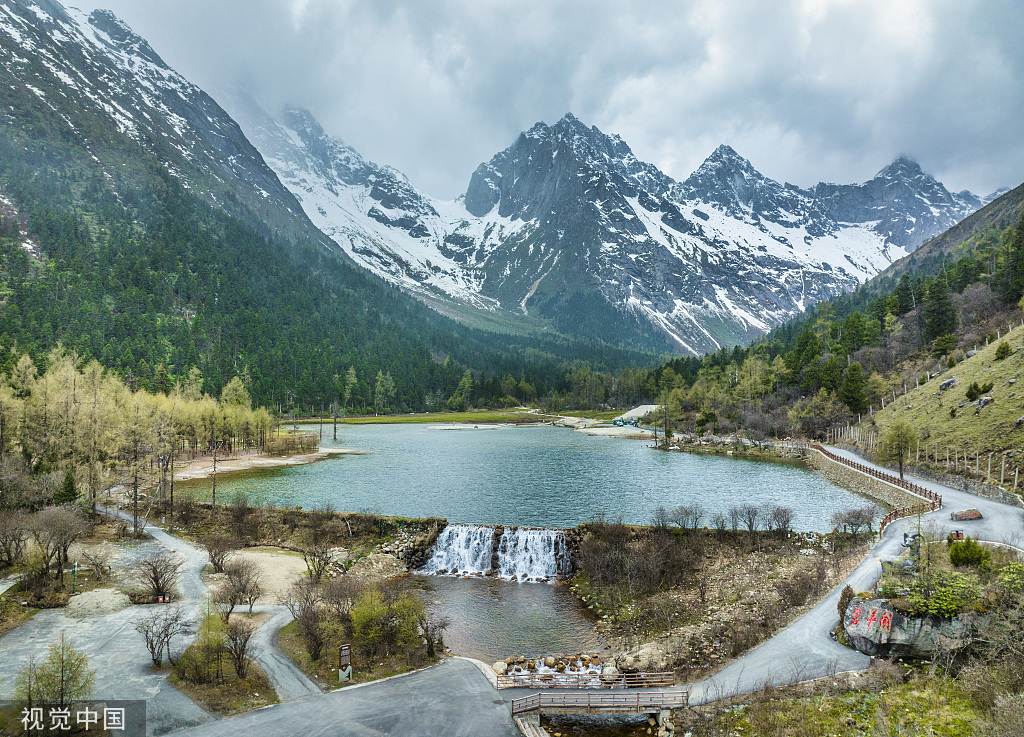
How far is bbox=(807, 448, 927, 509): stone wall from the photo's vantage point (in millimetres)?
52487

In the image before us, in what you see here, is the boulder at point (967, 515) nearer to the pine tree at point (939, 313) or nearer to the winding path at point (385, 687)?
the winding path at point (385, 687)

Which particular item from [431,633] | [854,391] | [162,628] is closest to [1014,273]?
[854,391]

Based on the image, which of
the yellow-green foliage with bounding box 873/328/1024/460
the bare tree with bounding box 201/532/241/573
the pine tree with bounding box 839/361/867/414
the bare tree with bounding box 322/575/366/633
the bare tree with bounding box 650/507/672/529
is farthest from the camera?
the pine tree with bounding box 839/361/867/414

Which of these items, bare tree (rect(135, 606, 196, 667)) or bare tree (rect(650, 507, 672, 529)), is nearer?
bare tree (rect(135, 606, 196, 667))

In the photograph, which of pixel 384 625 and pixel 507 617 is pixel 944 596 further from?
pixel 384 625

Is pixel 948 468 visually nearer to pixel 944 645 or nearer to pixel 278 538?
pixel 944 645

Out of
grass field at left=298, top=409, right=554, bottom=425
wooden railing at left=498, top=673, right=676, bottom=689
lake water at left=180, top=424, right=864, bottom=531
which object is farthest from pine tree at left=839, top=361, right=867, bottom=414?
grass field at left=298, top=409, right=554, bottom=425

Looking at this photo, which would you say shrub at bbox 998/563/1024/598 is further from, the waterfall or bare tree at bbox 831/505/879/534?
the waterfall

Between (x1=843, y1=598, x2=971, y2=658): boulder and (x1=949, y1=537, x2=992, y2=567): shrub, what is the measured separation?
6953 mm

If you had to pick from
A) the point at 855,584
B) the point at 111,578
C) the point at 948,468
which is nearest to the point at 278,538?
the point at 111,578

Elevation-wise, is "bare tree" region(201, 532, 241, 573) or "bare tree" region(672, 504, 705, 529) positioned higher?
"bare tree" region(672, 504, 705, 529)

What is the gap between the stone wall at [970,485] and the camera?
44.0m

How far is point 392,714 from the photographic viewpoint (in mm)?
22422

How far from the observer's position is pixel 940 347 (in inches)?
3644
